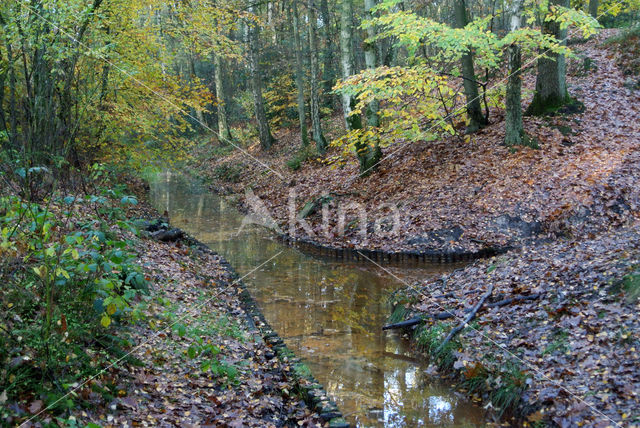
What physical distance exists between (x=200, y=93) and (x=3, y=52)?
209 inches

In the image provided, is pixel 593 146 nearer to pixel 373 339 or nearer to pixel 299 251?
pixel 299 251

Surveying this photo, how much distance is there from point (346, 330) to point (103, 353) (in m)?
3.62

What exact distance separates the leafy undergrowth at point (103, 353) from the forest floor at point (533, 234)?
230cm

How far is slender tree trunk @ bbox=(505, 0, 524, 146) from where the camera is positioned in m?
10.0

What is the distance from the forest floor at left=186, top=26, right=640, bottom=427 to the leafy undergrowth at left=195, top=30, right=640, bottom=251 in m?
0.04

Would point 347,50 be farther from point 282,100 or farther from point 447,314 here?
point 282,100

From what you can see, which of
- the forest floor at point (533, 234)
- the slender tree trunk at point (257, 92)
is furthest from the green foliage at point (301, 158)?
the slender tree trunk at point (257, 92)

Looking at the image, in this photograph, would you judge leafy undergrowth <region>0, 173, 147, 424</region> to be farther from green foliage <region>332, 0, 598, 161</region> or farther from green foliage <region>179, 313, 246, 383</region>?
green foliage <region>332, 0, 598, 161</region>

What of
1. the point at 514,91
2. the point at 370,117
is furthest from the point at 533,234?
the point at 370,117

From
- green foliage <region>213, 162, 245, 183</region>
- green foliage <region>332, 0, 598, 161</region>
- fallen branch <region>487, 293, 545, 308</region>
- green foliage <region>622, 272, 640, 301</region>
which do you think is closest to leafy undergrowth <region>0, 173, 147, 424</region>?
fallen branch <region>487, 293, 545, 308</region>

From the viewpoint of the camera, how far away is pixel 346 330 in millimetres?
6805

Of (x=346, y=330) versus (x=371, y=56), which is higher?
(x=371, y=56)

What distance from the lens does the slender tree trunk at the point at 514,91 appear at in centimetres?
1000

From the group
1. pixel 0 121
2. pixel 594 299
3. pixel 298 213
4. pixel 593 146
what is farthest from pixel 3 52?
pixel 593 146
